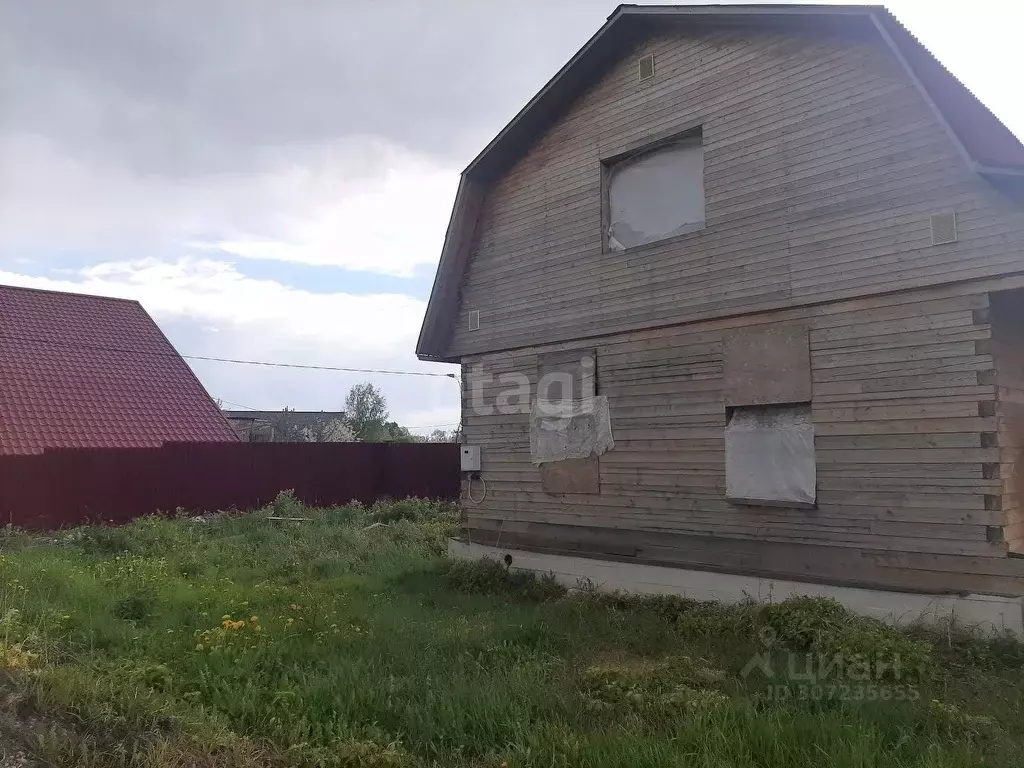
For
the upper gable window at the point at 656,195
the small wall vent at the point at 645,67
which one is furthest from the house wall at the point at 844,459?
the small wall vent at the point at 645,67

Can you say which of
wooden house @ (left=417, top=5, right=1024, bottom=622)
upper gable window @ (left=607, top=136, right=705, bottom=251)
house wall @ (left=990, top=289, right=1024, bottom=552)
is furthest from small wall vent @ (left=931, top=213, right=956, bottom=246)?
upper gable window @ (left=607, top=136, right=705, bottom=251)

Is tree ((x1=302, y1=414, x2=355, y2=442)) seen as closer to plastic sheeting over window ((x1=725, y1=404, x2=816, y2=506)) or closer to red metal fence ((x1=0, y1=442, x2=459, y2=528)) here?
red metal fence ((x1=0, y1=442, x2=459, y2=528))

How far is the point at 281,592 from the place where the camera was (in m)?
8.48

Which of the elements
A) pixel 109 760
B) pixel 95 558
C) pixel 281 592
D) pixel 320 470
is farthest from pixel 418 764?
pixel 320 470

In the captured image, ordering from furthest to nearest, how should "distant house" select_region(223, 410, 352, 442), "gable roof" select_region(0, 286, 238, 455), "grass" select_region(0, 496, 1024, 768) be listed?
"distant house" select_region(223, 410, 352, 442) < "gable roof" select_region(0, 286, 238, 455) < "grass" select_region(0, 496, 1024, 768)

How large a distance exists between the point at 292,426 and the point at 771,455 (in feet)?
131

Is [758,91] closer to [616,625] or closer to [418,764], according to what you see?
[616,625]

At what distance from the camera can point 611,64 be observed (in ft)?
32.6

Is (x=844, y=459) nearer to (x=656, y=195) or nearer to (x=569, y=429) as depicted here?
(x=569, y=429)

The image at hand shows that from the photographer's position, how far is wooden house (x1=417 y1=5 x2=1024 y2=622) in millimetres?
6738

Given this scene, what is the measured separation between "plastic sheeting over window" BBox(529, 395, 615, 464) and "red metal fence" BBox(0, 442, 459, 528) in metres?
9.63

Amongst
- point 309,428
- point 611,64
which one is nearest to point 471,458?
point 611,64

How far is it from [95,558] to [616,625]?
7.85 metres

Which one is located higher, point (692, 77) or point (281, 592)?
point (692, 77)
